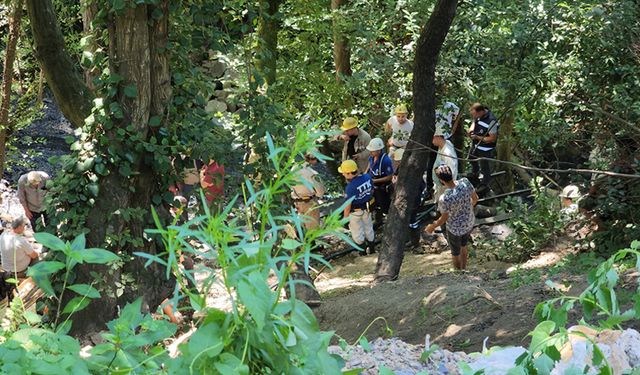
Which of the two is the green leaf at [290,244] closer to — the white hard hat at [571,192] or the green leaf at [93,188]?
the green leaf at [93,188]

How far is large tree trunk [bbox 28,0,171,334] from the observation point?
848 centimetres

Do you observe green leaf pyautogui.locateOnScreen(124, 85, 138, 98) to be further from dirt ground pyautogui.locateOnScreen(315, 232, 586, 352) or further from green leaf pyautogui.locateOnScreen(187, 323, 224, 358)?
green leaf pyautogui.locateOnScreen(187, 323, 224, 358)

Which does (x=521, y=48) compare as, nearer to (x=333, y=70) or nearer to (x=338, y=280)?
(x=338, y=280)

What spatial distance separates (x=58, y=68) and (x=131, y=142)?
45.3 inches

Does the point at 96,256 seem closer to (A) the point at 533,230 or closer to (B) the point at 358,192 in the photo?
(B) the point at 358,192

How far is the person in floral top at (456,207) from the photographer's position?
10672 millimetres

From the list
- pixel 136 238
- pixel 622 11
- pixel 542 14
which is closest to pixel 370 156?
pixel 542 14

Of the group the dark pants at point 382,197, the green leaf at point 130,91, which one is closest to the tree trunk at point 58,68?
the green leaf at point 130,91

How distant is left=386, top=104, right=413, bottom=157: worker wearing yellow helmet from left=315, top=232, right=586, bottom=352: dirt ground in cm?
285

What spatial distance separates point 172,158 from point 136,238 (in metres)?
0.79

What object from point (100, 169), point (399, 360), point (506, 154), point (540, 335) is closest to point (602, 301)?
point (540, 335)

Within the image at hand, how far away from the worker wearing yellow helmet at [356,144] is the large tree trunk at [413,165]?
271 cm

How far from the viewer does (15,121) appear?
14703mm

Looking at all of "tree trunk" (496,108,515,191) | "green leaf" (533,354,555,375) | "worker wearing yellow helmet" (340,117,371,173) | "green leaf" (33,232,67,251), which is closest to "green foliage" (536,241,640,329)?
"green leaf" (533,354,555,375)
